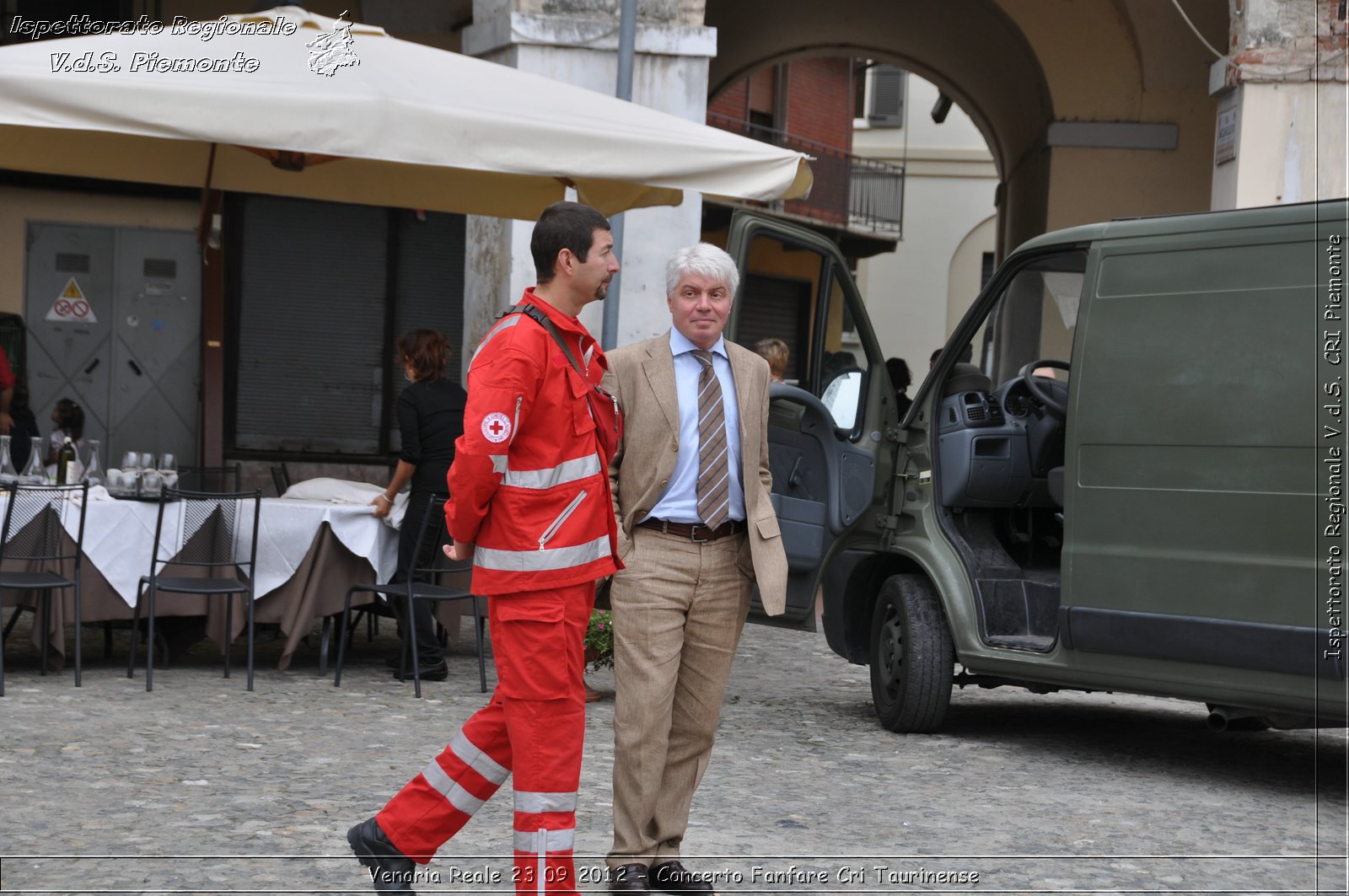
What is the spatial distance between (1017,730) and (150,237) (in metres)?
9.46

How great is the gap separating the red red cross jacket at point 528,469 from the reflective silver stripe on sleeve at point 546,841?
59 cm

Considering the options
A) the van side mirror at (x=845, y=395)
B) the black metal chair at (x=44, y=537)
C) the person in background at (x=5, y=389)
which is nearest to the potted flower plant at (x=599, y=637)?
the van side mirror at (x=845, y=395)

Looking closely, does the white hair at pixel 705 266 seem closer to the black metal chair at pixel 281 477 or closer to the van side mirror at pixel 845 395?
the van side mirror at pixel 845 395

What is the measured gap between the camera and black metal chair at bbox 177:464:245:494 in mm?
9195

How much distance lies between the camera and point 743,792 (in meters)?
5.97

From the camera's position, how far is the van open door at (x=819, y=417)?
731 cm

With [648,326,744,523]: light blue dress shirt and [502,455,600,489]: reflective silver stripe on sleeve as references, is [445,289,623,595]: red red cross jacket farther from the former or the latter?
[648,326,744,523]: light blue dress shirt

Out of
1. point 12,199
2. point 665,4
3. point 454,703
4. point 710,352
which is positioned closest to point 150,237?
point 12,199

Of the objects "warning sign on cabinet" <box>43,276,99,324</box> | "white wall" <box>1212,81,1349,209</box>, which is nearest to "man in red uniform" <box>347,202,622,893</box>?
"white wall" <box>1212,81,1349,209</box>

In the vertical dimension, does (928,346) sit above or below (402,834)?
above

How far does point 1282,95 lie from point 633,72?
4.52 meters

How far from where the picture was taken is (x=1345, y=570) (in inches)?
231

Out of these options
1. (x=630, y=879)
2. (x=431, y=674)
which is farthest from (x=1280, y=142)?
(x=630, y=879)

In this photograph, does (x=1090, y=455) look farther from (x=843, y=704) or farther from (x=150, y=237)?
(x=150, y=237)
